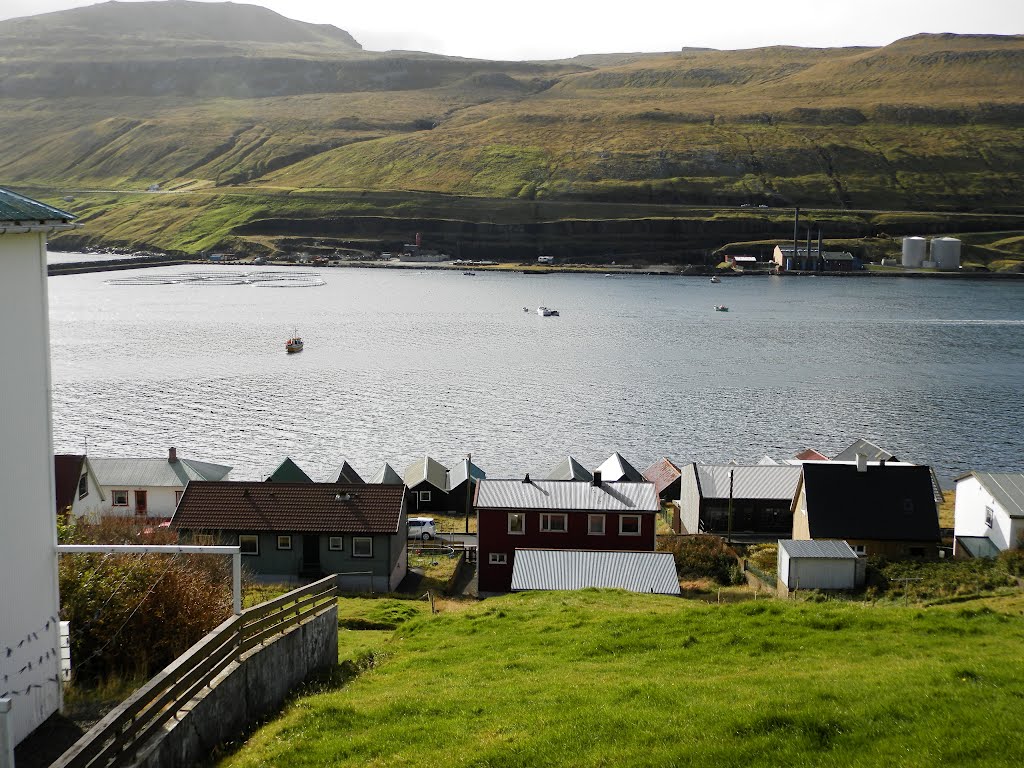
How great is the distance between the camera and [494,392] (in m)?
70.0

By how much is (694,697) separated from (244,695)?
4.14 m

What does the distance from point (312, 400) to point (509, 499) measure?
37.4 metres

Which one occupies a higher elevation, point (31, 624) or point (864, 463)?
point (31, 624)

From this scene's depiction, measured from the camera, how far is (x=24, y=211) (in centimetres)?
885

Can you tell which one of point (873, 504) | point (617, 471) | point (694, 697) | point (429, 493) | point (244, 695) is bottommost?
point (429, 493)

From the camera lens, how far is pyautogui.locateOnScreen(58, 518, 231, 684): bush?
10.2 m

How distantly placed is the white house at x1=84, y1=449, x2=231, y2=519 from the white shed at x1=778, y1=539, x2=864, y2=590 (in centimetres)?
2227

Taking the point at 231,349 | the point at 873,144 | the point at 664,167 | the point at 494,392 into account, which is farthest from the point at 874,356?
the point at 873,144

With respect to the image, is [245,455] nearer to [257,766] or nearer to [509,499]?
[509,499]

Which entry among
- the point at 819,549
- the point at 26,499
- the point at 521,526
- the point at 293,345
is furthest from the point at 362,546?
the point at 293,345

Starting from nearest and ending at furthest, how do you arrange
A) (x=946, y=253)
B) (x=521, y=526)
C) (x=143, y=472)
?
(x=521, y=526), (x=143, y=472), (x=946, y=253)

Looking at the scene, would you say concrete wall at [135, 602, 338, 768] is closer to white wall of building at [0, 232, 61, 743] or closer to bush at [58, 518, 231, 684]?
bush at [58, 518, 231, 684]

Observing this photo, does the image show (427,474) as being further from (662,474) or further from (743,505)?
(743,505)

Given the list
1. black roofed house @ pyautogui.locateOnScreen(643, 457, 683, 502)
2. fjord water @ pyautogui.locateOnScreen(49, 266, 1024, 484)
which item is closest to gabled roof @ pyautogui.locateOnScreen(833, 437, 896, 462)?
A: black roofed house @ pyautogui.locateOnScreen(643, 457, 683, 502)
